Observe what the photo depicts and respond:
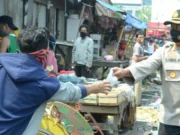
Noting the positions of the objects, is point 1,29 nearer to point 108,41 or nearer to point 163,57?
point 163,57

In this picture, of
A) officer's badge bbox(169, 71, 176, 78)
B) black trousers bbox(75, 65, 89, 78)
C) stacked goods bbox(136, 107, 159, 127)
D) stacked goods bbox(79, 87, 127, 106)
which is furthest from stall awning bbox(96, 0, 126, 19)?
officer's badge bbox(169, 71, 176, 78)

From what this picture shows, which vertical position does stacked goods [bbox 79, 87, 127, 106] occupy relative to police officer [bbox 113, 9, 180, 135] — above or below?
below

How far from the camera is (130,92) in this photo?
7914mm

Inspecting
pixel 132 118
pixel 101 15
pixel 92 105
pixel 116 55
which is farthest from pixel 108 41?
pixel 92 105

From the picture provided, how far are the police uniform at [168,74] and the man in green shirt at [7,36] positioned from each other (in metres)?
2.53

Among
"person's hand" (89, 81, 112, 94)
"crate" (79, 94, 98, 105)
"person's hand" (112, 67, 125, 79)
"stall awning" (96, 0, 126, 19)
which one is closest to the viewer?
"person's hand" (89, 81, 112, 94)

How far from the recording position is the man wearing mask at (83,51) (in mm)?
11633

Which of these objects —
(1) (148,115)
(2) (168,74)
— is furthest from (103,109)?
(1) (148,115)

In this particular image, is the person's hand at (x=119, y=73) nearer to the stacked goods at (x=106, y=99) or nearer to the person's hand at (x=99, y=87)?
the person's hand at (x=99, y=87)

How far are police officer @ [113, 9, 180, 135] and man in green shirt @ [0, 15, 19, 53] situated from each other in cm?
248

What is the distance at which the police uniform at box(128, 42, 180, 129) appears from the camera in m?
3.97

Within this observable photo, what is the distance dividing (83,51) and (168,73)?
776 centimetres

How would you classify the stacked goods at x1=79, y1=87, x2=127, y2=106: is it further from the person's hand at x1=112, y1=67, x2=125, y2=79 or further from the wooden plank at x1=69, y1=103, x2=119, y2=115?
the person's hand at x1=112, y1=67, x2=125, y2=79

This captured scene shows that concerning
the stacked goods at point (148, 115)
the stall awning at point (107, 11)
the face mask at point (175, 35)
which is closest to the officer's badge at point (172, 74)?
the face mask at point (175, 35)
